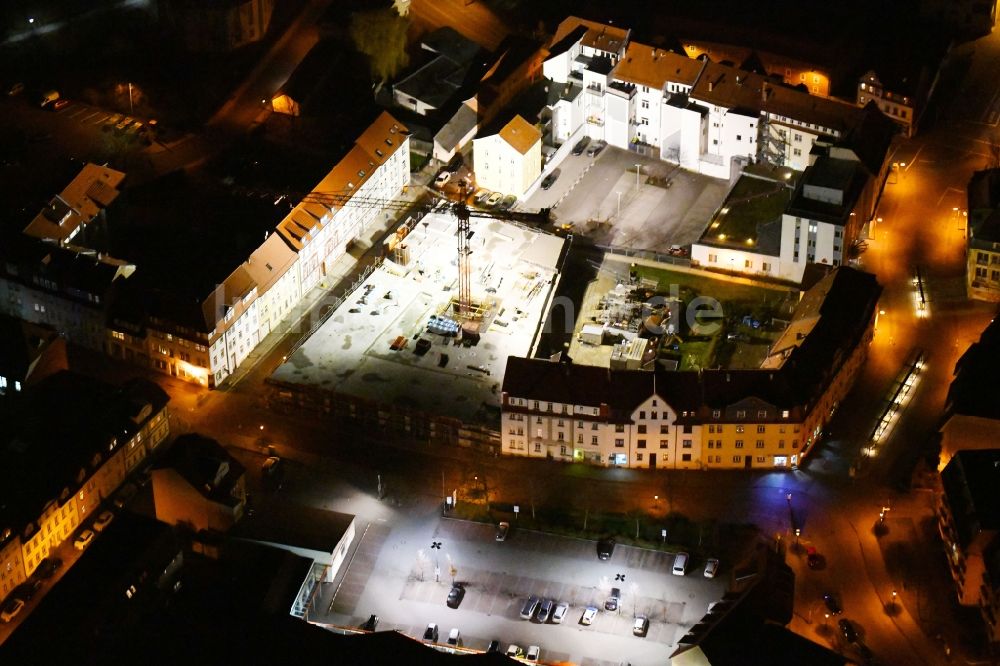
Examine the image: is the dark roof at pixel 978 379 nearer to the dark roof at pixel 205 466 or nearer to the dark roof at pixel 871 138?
the dark roof at pixel 871 138

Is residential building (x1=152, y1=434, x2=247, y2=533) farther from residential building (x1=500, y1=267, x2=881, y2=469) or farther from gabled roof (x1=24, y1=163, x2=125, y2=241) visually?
gabled roof (x1=24, y1=163, x2=125, y2=241)

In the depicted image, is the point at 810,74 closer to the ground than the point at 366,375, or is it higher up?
higher up

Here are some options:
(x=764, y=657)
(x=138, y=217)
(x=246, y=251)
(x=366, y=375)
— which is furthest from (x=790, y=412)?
(x=138, y=217)

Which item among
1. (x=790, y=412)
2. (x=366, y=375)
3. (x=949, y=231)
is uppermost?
(x=949, y=231)

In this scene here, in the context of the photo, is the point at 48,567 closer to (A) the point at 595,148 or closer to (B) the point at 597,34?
(A) the point at 595,148

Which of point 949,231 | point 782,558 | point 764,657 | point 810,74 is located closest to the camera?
point 764,657

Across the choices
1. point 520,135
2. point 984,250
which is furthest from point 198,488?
point 984,250

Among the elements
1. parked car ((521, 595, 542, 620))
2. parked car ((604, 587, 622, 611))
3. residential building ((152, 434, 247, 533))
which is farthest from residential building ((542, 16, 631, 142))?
parked car ((521, 595, 542, 620))

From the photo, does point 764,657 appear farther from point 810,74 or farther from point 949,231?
point 810,74
